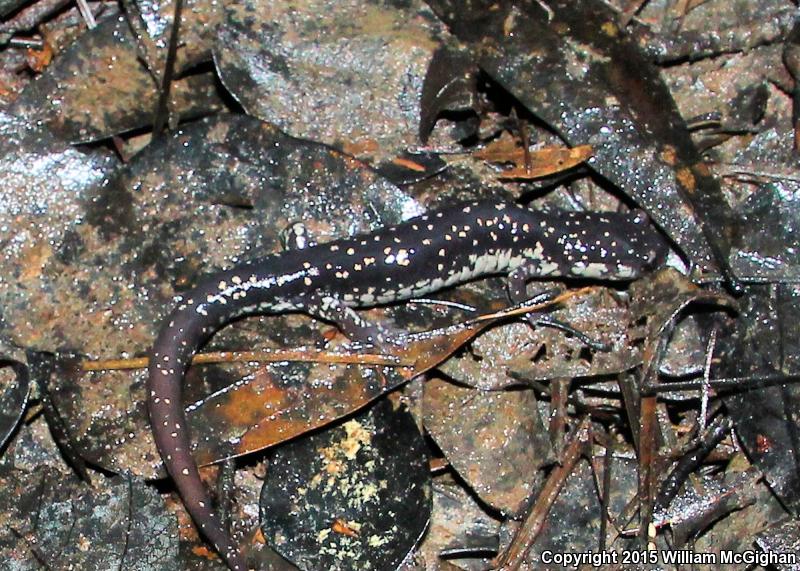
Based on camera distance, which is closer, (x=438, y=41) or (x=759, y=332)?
(x=759, y=332)

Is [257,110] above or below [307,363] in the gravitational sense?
above

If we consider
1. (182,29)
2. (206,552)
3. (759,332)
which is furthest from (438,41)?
(206,552)

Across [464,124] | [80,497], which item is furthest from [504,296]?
[80,497]

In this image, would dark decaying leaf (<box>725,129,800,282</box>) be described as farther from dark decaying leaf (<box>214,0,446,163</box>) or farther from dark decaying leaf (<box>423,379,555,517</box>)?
dark decaying leaf (<box>214,0,446,163</box>)

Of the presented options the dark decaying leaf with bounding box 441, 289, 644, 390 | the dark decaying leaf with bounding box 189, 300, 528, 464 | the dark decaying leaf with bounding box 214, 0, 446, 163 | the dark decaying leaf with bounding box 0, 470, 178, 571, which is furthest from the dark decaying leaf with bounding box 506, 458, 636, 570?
the dark decaying leaf with bounding box 214, 0, 446, 163

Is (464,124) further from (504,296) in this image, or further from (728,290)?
(728,290)

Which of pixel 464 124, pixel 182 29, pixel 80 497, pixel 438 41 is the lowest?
pixel 80 497

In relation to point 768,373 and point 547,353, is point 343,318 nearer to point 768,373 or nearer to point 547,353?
point 547,353

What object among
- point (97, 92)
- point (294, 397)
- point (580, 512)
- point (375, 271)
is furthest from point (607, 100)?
point (97, 92)
